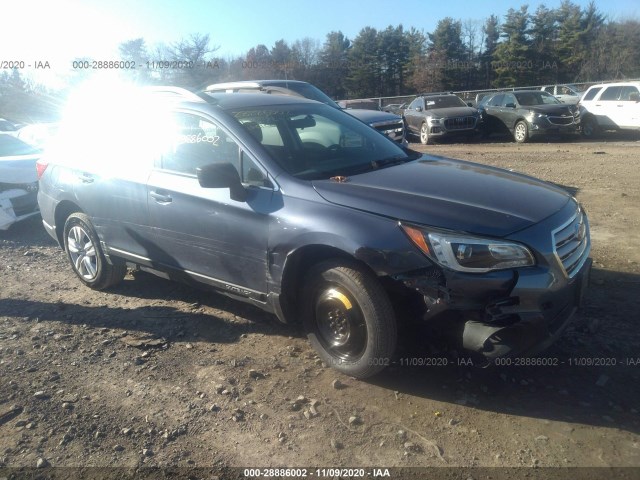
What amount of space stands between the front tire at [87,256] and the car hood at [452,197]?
2.67 meters

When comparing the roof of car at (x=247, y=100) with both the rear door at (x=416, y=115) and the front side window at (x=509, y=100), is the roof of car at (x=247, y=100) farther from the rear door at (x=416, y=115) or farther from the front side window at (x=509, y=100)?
the rear door at (x=416, y=115)

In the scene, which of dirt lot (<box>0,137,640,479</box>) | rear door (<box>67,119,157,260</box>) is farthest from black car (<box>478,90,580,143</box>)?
rear door (<box>67,119,157,260</box>)

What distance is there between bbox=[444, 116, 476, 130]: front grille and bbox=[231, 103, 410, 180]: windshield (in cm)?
1411

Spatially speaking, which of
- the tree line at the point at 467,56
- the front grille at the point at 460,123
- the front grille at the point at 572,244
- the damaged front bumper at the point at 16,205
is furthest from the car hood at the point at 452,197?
the tree line at the point at 467,56

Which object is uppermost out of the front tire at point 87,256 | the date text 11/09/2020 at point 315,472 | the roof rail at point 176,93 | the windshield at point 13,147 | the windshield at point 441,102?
the roof rail at point 176,93

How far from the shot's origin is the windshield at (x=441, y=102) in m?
19.6

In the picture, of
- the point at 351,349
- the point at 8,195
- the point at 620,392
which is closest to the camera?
the point at 620,392

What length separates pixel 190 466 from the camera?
3.00 metres

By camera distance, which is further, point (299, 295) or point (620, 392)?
point (299, 295)

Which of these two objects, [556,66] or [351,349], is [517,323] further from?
[556,66]

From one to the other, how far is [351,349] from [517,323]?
1.07 meters

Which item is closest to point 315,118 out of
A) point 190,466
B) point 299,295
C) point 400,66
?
point 299,295

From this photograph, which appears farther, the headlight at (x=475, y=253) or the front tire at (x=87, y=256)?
the front tire at (x=87, y=256)

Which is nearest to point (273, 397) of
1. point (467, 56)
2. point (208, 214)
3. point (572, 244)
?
point (208, 214)
